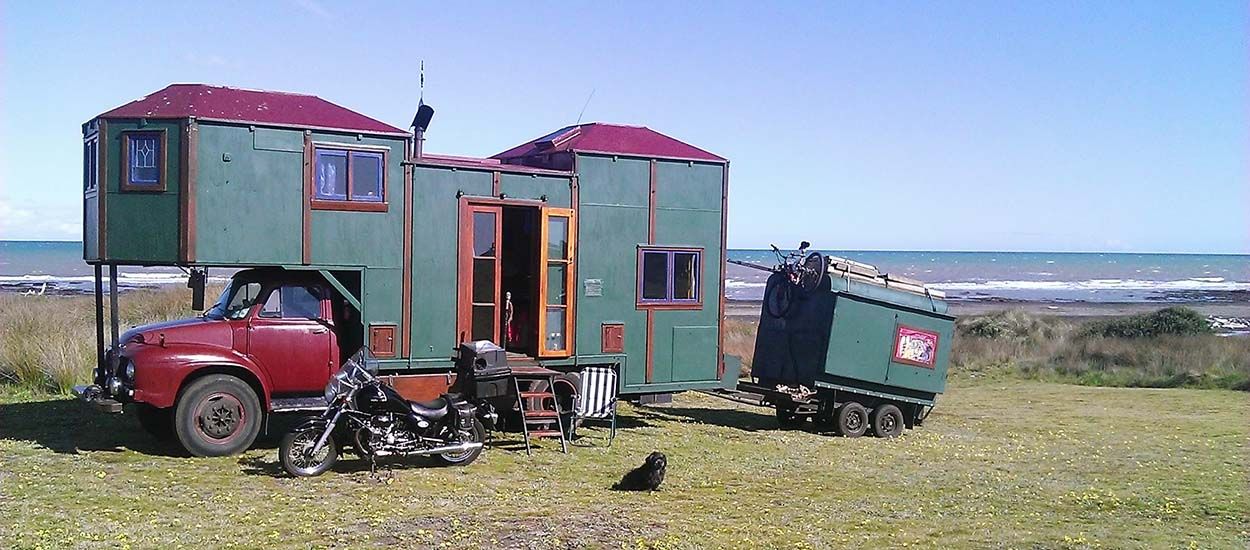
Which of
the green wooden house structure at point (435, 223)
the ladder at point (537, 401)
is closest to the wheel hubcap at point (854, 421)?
the green wooden house structure at point (435, 223)

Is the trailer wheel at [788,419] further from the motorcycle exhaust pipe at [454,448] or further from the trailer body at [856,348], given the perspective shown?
the motorcycle exhaust pipe at [454,448]

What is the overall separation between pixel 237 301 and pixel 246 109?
1.96m

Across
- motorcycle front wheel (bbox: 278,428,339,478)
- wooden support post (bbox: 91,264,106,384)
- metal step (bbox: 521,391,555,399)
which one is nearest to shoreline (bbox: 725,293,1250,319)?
metal step (bbox: 521,391,555,399)

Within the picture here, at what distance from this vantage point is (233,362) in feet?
39.5

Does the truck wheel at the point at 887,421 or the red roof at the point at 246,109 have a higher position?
the red roof at the point at 246,109

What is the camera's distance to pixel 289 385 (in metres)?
12.5

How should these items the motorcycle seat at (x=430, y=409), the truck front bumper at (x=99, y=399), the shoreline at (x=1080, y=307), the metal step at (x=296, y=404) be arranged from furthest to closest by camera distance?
1. the shoreline at (x=1080, y=307)
2. the metal step at (x=296, y=404)
3. the truck front bumper at (x=99, y=399)
4. the motorcycle seat at (x=430, y=409)

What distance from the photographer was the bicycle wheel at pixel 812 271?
15578 millimetres

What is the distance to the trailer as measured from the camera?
15.4m

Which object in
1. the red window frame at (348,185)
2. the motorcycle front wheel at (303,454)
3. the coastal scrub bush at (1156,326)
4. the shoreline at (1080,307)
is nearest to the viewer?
the motorcycle front wheel at (303,454)

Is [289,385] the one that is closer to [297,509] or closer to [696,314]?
[297,509]

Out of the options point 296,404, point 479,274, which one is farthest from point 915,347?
point 296,404

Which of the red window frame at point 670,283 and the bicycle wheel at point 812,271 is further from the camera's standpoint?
the bicycle wheel at point 812,271

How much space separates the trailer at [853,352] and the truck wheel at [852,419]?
0.01 metres
